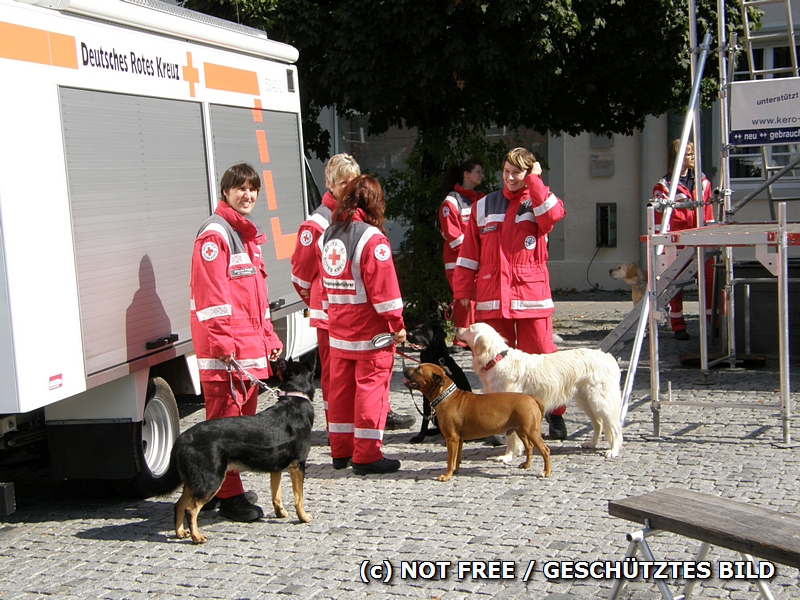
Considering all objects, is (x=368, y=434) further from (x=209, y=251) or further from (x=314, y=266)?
(x=209, y=251)

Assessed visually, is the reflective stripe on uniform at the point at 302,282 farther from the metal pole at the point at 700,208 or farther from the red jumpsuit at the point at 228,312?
the metal pole at the point at 700,208

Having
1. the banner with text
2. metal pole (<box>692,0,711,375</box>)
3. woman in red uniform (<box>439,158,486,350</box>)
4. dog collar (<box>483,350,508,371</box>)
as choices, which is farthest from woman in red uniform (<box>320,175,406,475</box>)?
the banner with text

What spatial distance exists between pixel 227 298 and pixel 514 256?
2234mm

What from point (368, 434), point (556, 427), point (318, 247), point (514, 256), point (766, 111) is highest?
point (766, 111)

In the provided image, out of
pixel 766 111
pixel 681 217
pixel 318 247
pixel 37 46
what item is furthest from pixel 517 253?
pixel 681 217

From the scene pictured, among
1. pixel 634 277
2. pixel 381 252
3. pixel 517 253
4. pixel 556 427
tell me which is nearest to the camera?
pixel 381 252

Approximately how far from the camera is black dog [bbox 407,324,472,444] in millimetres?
6590

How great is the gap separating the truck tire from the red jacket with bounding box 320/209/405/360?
3.90 ft

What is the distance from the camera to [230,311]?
5164 mm

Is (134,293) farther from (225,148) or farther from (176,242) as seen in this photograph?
(225,148)

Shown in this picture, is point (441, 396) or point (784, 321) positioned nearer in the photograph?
point (441, 396)

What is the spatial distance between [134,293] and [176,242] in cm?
63

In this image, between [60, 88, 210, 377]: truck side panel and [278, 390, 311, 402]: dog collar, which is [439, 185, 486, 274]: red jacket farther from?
[278, 390, 311, 402]: dog collar

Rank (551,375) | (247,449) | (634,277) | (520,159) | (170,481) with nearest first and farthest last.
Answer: (247,449)
(170,481)
(551,375)
(520,159)
(634,277)
